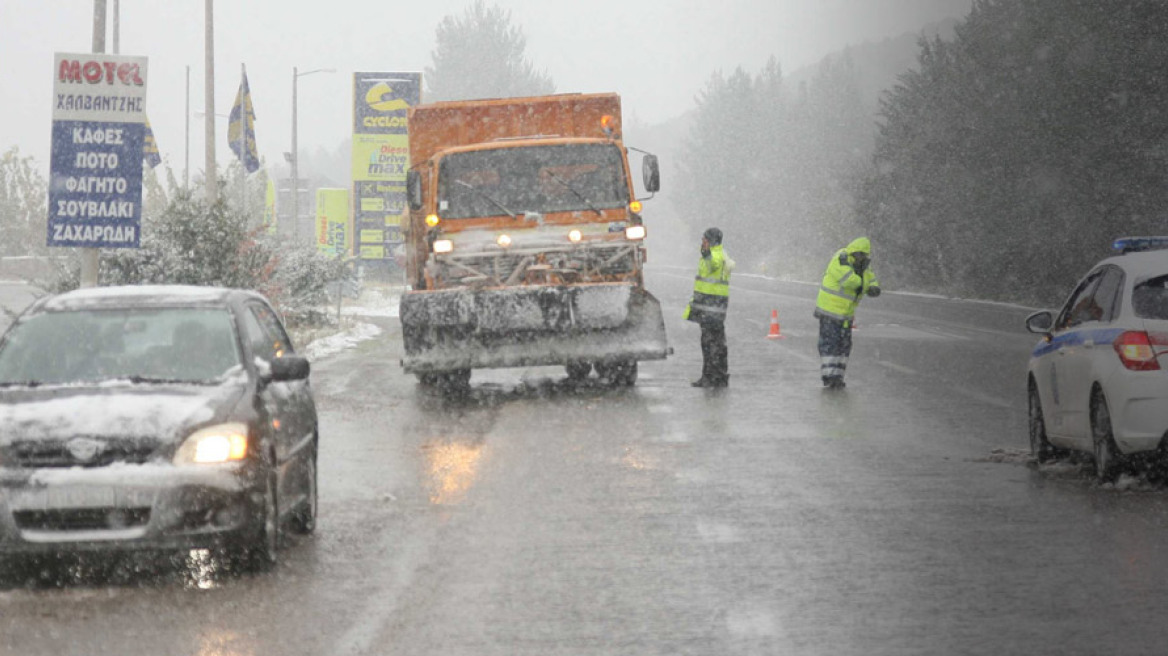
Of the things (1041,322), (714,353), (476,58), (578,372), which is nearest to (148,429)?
(1041,322)

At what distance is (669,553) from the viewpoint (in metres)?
9.09

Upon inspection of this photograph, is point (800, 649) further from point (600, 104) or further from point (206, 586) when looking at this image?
point (600, 104)

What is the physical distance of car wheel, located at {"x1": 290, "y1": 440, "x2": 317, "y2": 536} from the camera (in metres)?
9.75

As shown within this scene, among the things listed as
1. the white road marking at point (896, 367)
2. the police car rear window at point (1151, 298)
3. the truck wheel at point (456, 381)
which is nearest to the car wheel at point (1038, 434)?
the police car rear window at point (1151, 298)

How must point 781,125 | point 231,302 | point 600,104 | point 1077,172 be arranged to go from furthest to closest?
1. point 781,125
2. point 1077,172
3. point 600,104
4. point 231,302

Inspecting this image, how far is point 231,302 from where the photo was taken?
378 inches

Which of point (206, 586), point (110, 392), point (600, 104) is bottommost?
point (206, 586)

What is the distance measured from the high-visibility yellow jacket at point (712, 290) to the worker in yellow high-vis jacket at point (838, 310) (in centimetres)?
107

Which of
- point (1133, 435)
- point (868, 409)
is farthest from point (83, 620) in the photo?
point (868, 409)

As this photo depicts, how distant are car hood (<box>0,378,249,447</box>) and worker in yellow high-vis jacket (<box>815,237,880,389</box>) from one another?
38.1 ft

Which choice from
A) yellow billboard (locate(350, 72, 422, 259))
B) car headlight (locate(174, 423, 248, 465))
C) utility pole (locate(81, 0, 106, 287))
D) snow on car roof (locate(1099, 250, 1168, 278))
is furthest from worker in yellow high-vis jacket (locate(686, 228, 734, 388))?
yellow billboard (locate(350, 72, 422, 259))

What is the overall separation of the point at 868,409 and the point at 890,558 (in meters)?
8.43

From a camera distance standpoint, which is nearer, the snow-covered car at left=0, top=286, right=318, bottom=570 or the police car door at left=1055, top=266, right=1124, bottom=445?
the snow-covered car at left=0, top=286, right=318, bottom=570

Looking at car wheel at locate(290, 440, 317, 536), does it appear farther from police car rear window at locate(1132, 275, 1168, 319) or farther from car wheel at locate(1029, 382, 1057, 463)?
car wheel at locate(1029, 382, 1057, 463)
